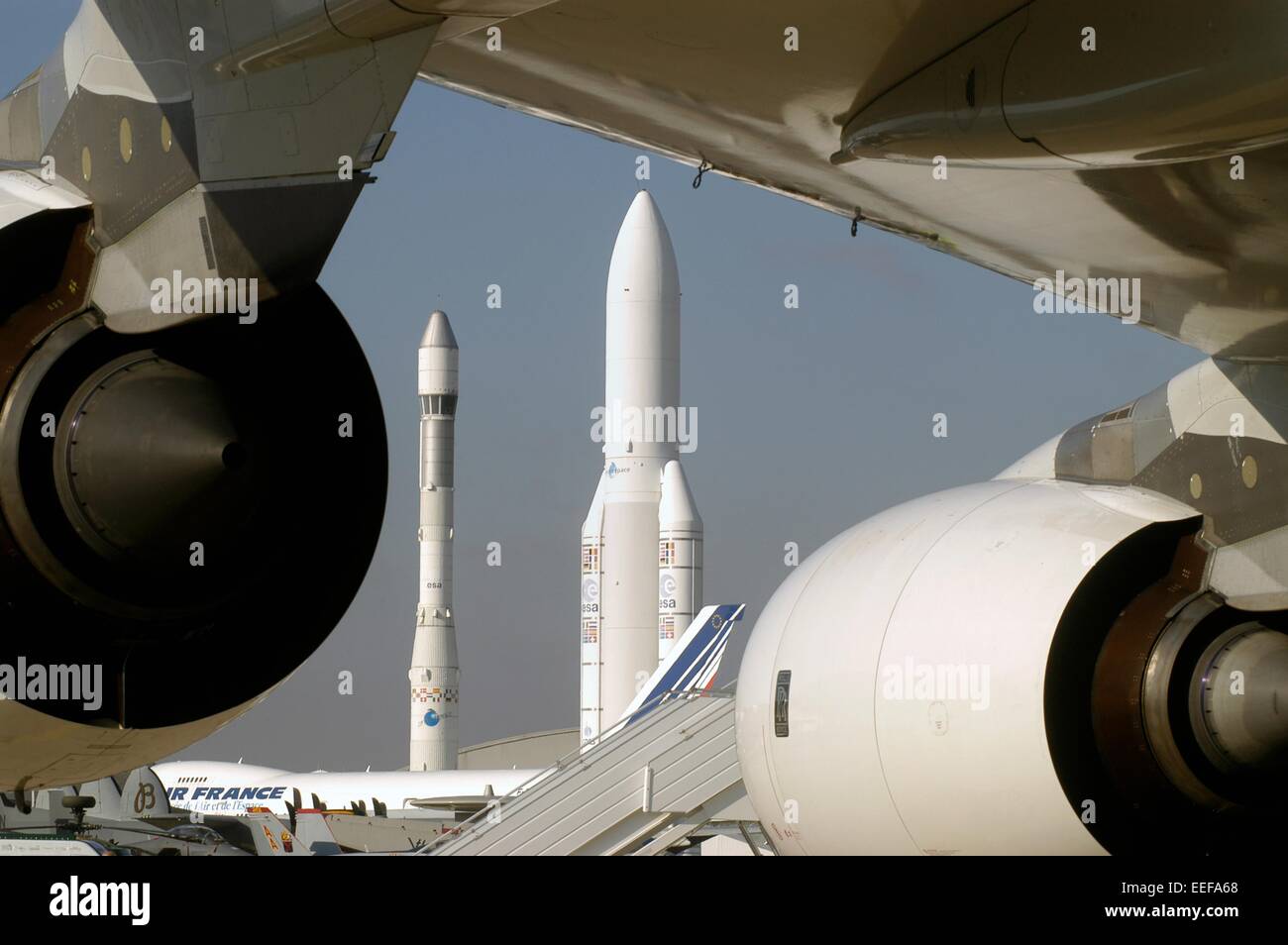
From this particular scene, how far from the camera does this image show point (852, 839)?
23.0 ft

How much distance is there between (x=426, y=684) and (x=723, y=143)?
45768mm

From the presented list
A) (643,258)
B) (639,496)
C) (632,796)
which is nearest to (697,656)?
(639,496)

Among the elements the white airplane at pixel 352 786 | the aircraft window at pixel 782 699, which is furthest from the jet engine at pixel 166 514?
the white airplane at pixel 352 786

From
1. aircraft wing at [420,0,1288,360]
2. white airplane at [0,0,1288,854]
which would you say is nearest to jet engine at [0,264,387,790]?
white airplane at [0,0,1288,854]

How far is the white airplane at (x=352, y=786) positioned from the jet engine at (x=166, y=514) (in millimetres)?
34810

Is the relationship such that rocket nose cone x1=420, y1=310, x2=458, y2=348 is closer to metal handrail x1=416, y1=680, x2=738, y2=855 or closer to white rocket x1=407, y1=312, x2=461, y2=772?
white rocket x1=407, y1=312, x2=461, y2=772

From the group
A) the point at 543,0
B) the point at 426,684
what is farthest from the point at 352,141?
the point at 426,684

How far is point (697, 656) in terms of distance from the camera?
1528 inches

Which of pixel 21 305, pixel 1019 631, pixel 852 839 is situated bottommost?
pixel 852 839

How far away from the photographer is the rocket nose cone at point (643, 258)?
40.2 meters

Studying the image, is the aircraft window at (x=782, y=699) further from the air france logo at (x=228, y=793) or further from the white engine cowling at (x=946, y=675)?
the air france logo at (x=228, y=793)
